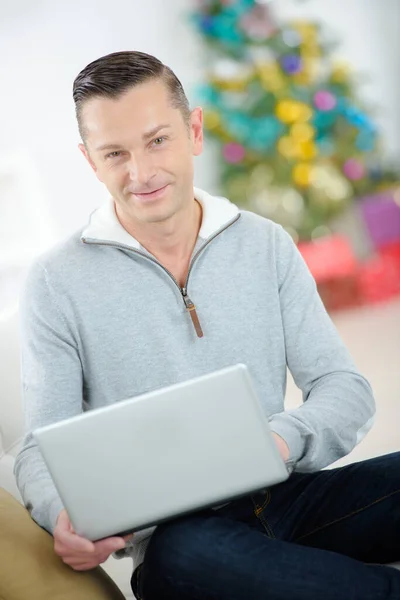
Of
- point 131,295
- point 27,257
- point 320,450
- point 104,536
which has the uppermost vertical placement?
point 131,295

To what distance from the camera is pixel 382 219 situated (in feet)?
17.1

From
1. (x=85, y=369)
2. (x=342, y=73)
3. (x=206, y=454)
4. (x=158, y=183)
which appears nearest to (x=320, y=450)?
(x=206, y=454)

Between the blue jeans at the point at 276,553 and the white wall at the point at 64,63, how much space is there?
338 cm

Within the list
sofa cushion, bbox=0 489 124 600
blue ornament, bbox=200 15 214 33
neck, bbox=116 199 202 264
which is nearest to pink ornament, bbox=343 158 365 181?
blue ornament, bbox=200 15 214 33

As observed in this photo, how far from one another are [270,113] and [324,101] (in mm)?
364

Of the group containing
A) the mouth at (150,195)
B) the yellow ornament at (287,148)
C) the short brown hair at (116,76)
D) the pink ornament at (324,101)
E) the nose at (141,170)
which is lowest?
the yellow ornament at (287,148)

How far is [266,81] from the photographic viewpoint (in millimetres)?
4957

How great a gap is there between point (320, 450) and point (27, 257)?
307cm

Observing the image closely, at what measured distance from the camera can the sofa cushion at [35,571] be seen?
1.28 meters

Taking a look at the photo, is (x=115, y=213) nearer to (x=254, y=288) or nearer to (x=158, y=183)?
(x=158, y=183)

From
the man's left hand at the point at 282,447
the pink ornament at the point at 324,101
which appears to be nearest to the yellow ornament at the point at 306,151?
the pink ornament at the point at 324,101

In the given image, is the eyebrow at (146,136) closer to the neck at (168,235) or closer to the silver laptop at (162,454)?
the neck at (168,235)

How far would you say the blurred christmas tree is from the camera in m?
4.96

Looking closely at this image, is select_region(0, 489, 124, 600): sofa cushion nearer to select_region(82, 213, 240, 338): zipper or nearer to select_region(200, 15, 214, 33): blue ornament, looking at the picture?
select_region(82, 213, 240, 338): zipper
